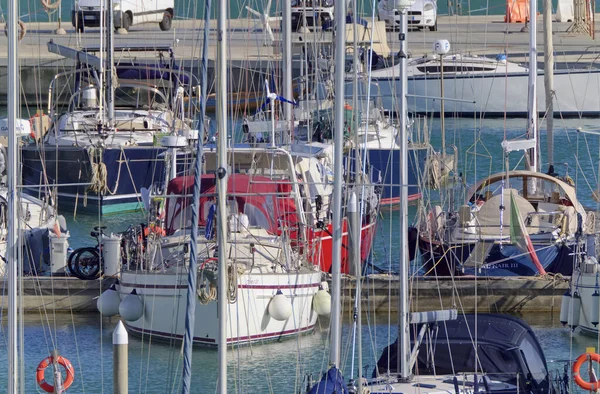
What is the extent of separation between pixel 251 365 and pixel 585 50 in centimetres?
3289

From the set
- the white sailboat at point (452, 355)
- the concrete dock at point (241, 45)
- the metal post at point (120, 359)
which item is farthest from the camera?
the concrete dock at point (241, 45)

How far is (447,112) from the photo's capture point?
48938 millimetres

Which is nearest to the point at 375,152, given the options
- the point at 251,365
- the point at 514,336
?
the point at 251,365

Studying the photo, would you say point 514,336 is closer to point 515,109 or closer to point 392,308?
point 392,308

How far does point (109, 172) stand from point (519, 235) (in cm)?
1300

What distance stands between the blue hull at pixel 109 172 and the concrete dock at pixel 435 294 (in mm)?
10276

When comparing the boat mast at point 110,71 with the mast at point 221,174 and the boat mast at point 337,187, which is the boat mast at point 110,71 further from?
the mast at point 221,174

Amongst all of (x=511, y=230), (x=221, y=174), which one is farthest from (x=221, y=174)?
(x=511, y=230)

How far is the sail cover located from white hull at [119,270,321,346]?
3.72m

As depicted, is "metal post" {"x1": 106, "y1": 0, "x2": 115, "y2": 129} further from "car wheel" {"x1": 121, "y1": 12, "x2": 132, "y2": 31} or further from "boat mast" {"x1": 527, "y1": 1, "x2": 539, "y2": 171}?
"car wheel" {"x1": 121, "y1": 12, "x2": 132, "y2": 31}

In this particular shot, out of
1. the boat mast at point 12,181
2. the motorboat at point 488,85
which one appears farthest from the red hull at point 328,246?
the motorboat at point 488,85

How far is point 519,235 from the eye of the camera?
2367 cm

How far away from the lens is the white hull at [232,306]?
20.3 m

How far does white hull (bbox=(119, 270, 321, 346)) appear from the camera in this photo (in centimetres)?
2033
